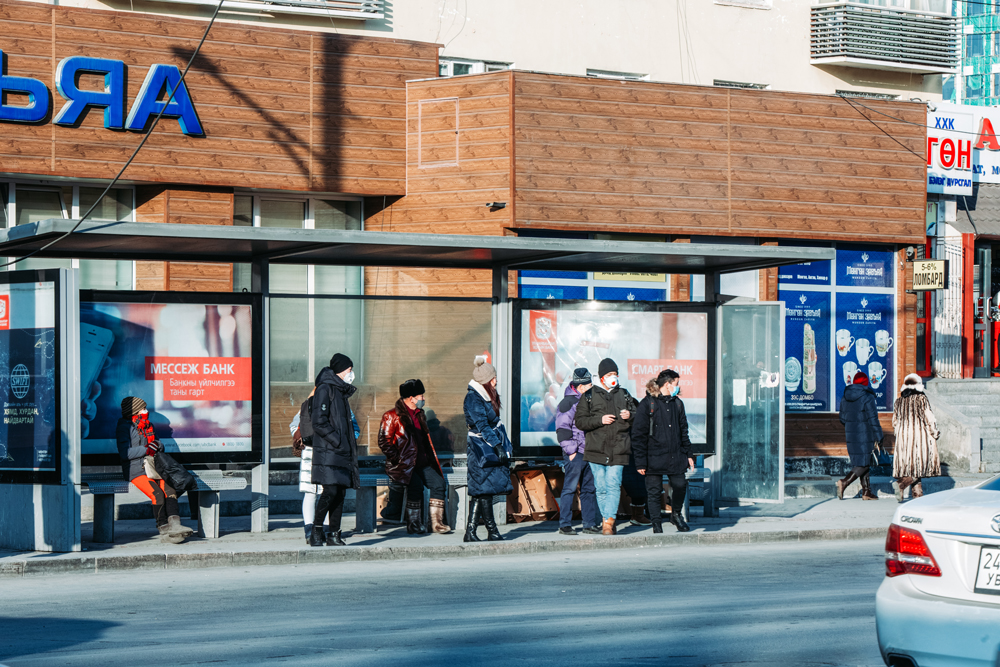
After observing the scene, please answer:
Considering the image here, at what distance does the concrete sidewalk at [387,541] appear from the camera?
37.1ft

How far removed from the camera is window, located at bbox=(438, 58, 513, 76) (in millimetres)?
21188

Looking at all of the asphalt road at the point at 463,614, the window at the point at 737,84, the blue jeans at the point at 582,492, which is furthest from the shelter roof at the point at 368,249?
the window at the point at 737,84

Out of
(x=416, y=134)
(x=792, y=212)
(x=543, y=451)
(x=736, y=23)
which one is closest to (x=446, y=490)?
(x=543, y=451)

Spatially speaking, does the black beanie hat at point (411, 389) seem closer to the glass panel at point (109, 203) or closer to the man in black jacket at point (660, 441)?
the man in black jacket at point (660, 441)

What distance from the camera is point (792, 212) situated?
68.9ft

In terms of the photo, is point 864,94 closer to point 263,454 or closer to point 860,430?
point 860,430

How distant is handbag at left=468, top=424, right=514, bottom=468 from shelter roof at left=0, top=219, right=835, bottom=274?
6.52ft

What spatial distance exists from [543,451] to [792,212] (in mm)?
8581

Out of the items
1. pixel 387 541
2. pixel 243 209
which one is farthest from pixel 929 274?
pixel 387 541

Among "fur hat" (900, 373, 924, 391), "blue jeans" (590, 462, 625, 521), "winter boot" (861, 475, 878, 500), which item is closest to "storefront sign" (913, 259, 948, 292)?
"fur hat" (900, 373, 924, 391)

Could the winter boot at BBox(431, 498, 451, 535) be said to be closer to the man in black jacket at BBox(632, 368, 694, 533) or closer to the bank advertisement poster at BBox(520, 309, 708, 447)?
the bank advertisement poster at BBox(520, 309, 708, 447)

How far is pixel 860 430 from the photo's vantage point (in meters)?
17.8

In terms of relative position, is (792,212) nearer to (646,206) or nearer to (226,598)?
(646,206)

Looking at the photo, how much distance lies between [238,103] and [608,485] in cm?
909
